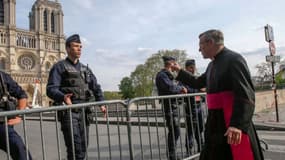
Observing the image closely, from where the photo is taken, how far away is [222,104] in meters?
3.29

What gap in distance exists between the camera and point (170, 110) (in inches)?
206

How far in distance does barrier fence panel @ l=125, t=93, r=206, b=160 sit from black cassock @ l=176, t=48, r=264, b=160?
1.51m

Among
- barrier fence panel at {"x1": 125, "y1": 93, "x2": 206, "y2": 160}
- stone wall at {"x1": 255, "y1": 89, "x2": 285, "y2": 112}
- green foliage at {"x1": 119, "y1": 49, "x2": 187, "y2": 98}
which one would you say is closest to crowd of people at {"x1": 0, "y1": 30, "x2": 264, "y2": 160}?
barrier fence panel at {"x1": 125, "y1": 93, "x2": 206, "y2": 160}

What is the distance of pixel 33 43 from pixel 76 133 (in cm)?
9178

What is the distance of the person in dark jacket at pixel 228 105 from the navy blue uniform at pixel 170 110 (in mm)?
1840

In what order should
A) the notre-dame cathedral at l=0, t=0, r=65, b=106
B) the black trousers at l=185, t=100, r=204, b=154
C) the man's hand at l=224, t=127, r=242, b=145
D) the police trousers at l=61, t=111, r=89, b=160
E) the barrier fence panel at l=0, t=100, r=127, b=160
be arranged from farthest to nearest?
the notre-dame cathedral at l=0, t=0, r=65, b=106 → the black trousers at l=185, t=100, r=204, b=154 → the police trousers at l=61, t=111, r=89, b=160 → the barrier fence panel at l=0, t=100, r=127, b=160 → the man's hand at l=224, t=127, r=242, b=145

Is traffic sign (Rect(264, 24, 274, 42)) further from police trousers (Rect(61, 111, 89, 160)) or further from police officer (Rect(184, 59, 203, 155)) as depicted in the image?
police trousers (Rect(61, 111, 89, 160))

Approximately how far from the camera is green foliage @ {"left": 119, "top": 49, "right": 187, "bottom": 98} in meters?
50.8

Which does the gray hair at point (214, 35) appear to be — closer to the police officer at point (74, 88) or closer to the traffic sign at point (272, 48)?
the police officer at point (74, 88)

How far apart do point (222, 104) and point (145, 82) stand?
5393 cm

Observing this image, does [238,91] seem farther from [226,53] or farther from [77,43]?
[77,43]

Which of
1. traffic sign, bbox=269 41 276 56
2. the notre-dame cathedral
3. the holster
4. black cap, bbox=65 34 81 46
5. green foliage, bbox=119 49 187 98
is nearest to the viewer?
the holster

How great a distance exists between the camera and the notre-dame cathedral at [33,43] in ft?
272

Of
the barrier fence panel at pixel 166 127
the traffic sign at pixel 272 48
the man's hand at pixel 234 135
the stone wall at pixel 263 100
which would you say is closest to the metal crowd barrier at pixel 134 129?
the barrier fence panel at pixel 166 127
